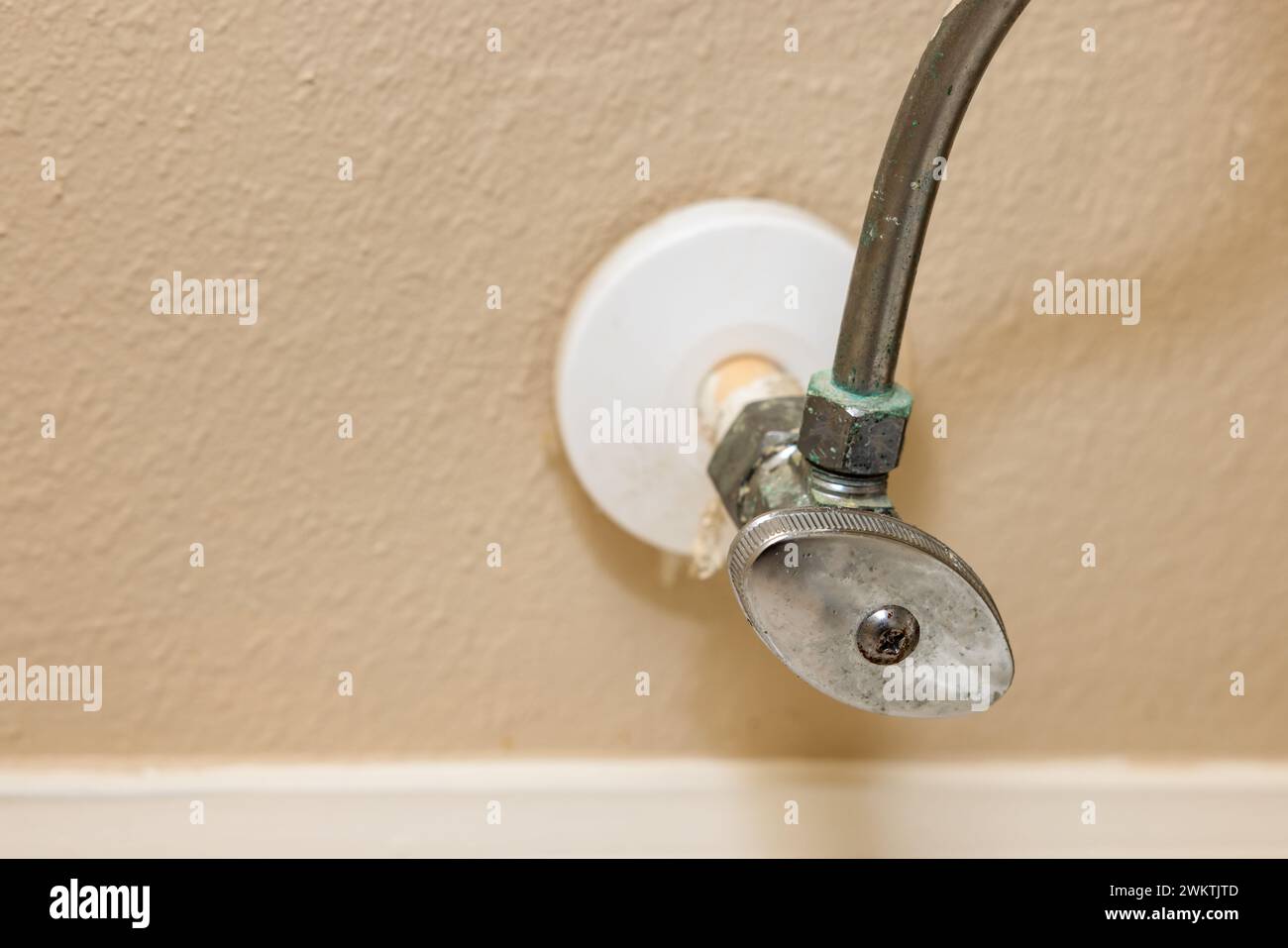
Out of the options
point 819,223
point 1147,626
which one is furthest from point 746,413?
point 1147,626

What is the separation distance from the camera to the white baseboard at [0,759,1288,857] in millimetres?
315

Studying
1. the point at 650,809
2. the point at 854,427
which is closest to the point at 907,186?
the point at 854,427

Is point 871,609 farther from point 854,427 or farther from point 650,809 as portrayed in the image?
point 650,809

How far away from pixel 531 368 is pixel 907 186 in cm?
13

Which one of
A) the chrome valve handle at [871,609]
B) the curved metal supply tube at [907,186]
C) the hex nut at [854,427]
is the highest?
the curved metal supply tube at [907,186]

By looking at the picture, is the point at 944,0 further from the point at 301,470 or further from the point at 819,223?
the point at 301,470

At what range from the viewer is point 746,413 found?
0.24 m

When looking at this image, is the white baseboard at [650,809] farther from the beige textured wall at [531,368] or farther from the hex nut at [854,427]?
the hex nut at [854,427]

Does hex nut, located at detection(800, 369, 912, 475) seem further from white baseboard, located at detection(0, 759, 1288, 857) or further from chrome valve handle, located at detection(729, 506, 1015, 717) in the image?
white baseboard, located at detection(0, 759, 1288, 857)

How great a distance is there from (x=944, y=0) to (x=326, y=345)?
0.18m

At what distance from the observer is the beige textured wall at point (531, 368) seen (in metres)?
0.27

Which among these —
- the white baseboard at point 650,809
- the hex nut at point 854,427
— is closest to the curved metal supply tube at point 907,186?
the hex nut at point 854,427

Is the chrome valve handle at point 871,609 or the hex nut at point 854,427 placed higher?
the hex nut at point 854,427

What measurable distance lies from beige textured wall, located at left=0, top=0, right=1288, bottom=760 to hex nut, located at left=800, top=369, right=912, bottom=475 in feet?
0.27
